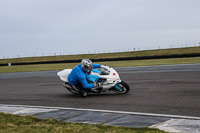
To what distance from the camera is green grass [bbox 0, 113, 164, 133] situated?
506 centimetres

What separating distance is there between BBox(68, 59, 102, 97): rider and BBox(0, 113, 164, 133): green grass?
3706 millimetres

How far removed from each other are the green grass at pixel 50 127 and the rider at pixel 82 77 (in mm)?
3706

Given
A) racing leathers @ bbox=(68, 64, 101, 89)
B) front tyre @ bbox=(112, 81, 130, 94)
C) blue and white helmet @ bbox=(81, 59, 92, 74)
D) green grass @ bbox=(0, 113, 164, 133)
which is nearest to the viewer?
green grass @ bbox=(0, 113, 164, 133)

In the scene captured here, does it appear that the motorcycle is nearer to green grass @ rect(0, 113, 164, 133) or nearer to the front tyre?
the front tyre

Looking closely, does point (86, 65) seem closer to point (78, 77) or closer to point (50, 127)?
point (78, 77)

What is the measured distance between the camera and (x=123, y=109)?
7355 millimetres

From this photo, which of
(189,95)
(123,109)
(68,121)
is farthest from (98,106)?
(189,95)

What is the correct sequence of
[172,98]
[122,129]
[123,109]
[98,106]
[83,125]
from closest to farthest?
[122,129]
[83,125]
[123,109]
[98,106]
[172,98]

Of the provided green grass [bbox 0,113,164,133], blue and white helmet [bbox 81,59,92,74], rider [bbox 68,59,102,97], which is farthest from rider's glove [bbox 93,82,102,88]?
green grass [bbox 0,113,164,133]

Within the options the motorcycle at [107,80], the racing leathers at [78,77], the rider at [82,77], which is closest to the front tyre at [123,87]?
the motorcycle at [107,80]

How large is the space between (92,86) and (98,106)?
210cm

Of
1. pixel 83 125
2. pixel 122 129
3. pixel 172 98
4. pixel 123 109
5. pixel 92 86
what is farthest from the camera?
pixel 92 86

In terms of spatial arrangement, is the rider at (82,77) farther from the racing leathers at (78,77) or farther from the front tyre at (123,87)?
the front tyre at (123,87)

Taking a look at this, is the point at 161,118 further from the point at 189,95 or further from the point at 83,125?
the point at 189,95
